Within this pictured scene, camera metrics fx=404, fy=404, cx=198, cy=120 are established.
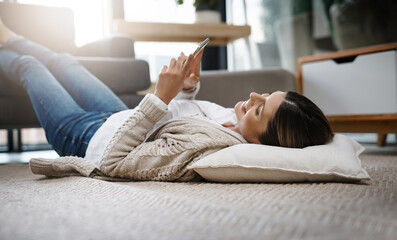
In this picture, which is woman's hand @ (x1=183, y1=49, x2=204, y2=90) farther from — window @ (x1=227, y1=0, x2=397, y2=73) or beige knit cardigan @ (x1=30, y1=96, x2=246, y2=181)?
window @ (x1=227, y1=0, x2=397, y2=73)

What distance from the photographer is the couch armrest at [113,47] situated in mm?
2158

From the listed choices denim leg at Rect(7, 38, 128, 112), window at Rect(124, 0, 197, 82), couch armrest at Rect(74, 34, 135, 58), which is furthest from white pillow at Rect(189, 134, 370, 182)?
window at Rect(124, 0, 197, 82)

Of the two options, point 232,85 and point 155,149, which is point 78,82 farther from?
point 232,85

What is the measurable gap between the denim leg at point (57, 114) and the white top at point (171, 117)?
6 cm

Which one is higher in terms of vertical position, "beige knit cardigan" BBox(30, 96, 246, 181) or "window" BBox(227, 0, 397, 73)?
"window" BBox(227, 0, 397, 73)

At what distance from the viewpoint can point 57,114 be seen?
3.88 ft

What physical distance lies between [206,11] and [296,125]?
2.27m

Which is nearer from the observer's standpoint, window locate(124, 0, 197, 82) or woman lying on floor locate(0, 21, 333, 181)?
woman lying on floor locate(0, 21, 333, 181)

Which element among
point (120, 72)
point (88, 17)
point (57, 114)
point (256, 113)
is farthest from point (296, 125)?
point (88, 17)

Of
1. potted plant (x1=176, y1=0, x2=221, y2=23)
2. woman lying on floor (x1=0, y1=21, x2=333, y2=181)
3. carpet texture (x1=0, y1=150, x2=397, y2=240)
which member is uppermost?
potted plant (x1=176, y1=0, x2=221, y2=23)

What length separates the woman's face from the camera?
2.90 ft

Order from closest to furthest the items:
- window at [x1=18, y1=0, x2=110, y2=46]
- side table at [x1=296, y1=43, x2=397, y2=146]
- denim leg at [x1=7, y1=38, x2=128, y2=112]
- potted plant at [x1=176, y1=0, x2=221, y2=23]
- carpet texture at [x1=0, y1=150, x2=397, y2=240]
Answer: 1. carpet texture at [x1=0, y1=150, x2=397, y2=240]
2. denim leg at [x1=7, y1=38, x2=128, y2=112]
3. side table at [x1=296, y1=43, x2=397, y2=146]
4. potted plant at [x1=176, y1=0, x2=221, y2=23]
5. window at [x1=18, y1=0, x2=110, y2=46]

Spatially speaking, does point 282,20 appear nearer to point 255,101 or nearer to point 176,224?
point 255,101

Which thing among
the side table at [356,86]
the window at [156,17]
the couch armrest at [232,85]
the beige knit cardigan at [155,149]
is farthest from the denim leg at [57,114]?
the window at [156,17]
